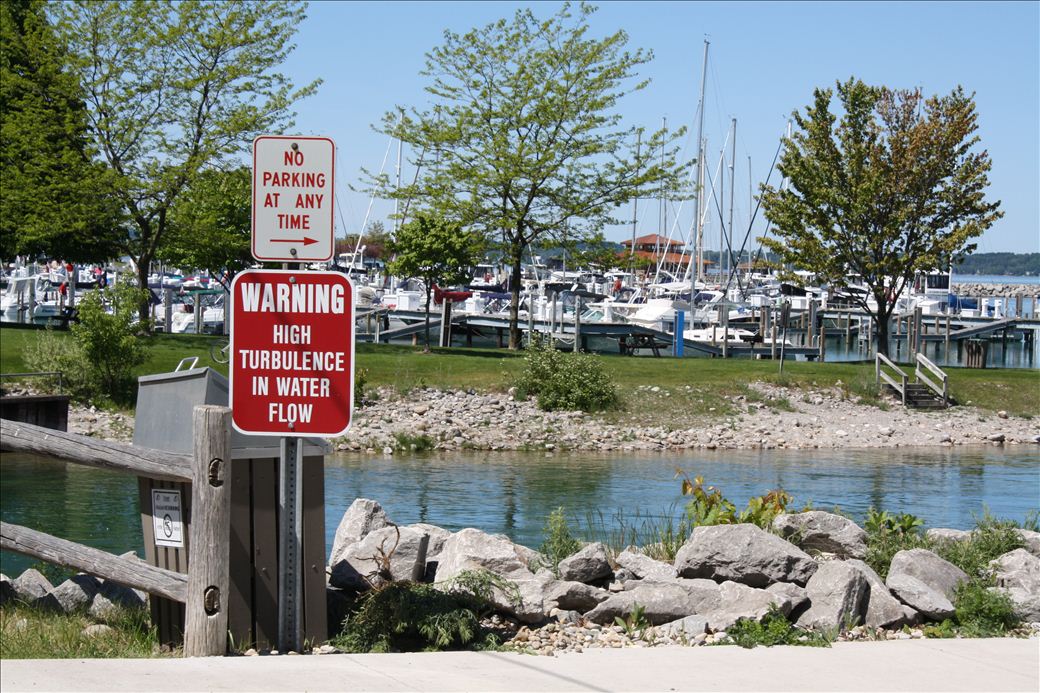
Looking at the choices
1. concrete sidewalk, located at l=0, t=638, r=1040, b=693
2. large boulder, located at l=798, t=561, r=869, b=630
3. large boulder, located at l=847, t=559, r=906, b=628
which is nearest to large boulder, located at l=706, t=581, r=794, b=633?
large boulder, located at l=798, t=561, r=869, b=630

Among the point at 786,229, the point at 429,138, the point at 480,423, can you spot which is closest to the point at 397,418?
the point at 480,423

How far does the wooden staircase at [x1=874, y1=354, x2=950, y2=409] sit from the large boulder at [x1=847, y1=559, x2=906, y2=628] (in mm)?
25110

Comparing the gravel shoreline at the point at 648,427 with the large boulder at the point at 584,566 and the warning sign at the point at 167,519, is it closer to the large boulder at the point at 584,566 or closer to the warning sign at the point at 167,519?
the large boulder at the point at 584,566

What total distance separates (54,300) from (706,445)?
48.5m

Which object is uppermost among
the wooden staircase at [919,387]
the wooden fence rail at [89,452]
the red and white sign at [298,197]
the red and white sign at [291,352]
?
the red and white sign at [298,197]

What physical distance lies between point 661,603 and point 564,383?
70.5ft

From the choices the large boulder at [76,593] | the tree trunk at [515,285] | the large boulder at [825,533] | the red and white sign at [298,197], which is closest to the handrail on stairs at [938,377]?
the tree trunk at [515,285]

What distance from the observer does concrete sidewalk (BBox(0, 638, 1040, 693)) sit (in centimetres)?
652

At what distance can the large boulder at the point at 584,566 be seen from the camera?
9812 millimetres

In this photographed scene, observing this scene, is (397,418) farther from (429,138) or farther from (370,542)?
(370,542)

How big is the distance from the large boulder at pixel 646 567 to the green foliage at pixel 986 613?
2174mm

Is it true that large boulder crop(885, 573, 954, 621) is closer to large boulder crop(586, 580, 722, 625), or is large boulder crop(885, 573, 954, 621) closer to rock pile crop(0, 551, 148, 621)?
large boulder crop(586, 580, 722, 625)

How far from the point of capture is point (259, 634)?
763 cm

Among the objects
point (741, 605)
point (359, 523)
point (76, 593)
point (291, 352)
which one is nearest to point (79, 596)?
point (76, 593)
